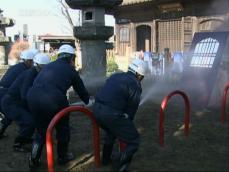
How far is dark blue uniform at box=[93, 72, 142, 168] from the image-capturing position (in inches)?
205

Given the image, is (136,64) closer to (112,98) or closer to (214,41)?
(112,98)

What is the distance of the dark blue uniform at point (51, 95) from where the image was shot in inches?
215

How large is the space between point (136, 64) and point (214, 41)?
518cm

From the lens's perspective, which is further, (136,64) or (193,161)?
(193,161)

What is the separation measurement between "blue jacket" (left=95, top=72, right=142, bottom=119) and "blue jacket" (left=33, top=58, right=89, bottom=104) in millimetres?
619

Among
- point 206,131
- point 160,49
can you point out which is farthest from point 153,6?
point 206,131

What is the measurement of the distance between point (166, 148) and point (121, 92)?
189cm

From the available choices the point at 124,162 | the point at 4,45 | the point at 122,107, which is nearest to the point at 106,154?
the point at 124,162

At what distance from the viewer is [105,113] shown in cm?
520

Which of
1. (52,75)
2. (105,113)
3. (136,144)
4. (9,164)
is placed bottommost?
(9,164)

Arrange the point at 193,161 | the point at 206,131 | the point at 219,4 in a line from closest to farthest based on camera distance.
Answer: the point at 193,161 → the point at 206,131 → the point at 219,4

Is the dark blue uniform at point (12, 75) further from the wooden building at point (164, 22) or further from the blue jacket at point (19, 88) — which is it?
the wooden building at point (164, 22)

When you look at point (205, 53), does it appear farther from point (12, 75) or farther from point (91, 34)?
point (12, 75)

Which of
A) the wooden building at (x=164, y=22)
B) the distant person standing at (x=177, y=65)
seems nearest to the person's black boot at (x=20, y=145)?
the distant person standing at (x=177, y=65)
